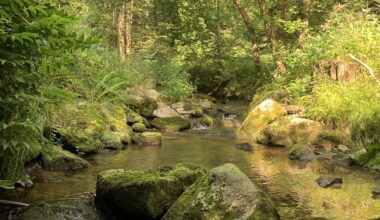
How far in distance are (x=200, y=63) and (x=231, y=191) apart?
18812mm

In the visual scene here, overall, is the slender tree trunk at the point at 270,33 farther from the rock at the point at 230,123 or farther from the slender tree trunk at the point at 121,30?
the slender tree trunk at the point at 121,30

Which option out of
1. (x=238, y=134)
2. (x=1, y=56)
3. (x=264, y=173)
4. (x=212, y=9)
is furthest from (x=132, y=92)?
(x=1, y=56)

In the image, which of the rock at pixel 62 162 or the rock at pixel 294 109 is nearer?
the rock at pixel 62 162

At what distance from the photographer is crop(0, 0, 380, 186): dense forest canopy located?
3.69m

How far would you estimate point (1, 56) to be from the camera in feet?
11.5

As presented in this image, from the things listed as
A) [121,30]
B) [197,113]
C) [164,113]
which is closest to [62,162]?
[164,113]

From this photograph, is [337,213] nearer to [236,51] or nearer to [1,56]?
[1,56]

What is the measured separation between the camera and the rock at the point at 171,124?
14250mm

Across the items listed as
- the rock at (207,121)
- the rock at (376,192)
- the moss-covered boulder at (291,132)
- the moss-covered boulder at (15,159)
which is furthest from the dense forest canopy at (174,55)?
the rock at (376,192)

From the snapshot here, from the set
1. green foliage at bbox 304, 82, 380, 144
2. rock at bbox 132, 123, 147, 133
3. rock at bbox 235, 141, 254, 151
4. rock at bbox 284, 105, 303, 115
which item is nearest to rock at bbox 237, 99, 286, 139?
rock at bbox 284, 105, 303, 115

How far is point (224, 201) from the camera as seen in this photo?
5.07 metres

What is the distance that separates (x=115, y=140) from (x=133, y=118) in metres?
3.13

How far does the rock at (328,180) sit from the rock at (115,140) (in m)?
4.82

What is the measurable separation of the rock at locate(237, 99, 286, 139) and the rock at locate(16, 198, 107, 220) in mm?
7543
